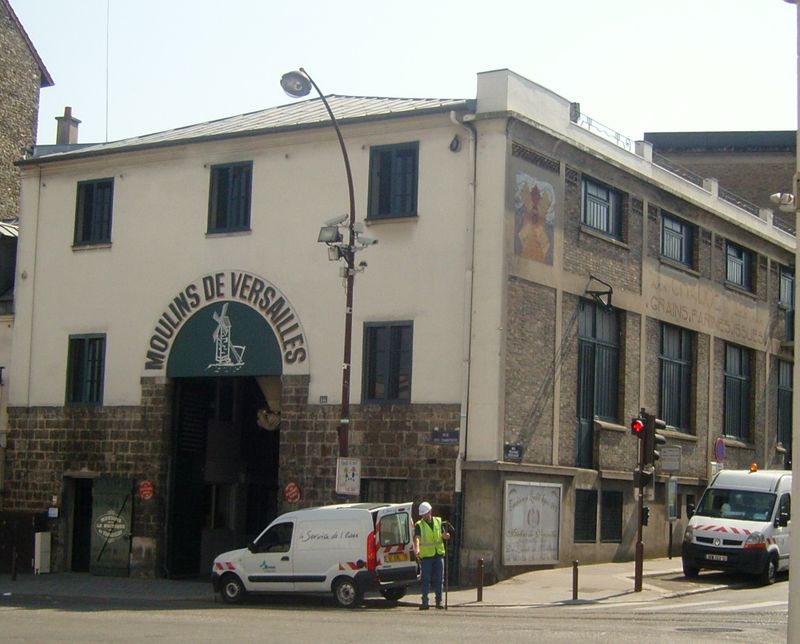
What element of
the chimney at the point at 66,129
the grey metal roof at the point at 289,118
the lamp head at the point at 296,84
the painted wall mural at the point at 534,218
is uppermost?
the chimney at the point at 66,129

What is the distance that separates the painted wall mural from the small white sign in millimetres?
6075

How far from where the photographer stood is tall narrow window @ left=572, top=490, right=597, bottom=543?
29594mm

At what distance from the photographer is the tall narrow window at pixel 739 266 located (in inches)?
1495

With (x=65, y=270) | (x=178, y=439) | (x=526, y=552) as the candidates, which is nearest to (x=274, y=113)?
(x=65, y=270)

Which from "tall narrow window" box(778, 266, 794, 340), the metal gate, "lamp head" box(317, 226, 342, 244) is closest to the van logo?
the metal gate

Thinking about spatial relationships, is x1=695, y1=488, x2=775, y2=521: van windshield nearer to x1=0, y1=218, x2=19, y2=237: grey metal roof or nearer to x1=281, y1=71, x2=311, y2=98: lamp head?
x1=281, y1=71, x2=311, y2=98: lamp head

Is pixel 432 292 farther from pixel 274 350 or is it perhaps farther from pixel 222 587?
pixel 222 587

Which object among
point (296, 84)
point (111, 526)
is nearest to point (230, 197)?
point (296, 84)

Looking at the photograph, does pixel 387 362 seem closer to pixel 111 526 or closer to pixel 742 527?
pixel 742 527

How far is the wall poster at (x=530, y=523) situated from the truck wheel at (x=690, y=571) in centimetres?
266

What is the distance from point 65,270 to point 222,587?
1236 centimetres

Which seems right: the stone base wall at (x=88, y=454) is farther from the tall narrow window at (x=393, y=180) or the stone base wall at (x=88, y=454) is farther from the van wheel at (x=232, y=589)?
the van wheel at (x=232, y=589)

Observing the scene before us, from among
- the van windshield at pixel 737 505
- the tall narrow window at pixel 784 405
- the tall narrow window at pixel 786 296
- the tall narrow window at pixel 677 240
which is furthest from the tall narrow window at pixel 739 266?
the van windshield at pixel 737 505

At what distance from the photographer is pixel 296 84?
24.0m
